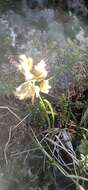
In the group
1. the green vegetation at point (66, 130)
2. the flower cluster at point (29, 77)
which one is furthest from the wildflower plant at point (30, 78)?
the green vegetation at point (66, 130)

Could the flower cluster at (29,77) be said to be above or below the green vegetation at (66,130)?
above

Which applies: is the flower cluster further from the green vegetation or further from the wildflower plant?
the green vegetation

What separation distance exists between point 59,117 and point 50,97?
168mm

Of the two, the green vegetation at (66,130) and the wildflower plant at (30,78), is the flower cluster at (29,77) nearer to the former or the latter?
the wildflower plant at (30,78)

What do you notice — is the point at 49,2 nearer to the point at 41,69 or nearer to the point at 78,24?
the point at 78,24

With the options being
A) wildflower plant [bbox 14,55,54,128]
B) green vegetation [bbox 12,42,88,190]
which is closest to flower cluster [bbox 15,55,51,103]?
wildflower plant [bbox 14,55,54,128]

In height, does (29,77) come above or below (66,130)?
above

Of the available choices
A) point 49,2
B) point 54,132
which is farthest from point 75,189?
point 49,2

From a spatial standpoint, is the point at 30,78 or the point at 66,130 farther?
the point at 66,130

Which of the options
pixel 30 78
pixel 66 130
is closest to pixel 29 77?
pixel 30 78

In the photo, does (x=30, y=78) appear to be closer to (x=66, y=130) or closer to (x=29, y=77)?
(x=29, y=77)

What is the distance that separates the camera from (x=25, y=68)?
241cm

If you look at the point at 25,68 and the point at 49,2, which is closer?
the point at 25,68

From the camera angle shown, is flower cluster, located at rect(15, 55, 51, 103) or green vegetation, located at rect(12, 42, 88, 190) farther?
green vegetation, located at rect(12, 42, 88, 190)
